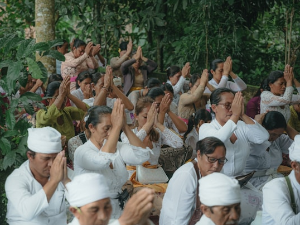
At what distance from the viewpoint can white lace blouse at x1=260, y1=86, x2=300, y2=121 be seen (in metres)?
7.41

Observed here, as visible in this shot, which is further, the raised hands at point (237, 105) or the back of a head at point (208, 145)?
the raised hands at point (237, 105)

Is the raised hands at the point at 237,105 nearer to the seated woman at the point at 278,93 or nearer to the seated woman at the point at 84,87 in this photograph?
the seated woman at the point at 278,93

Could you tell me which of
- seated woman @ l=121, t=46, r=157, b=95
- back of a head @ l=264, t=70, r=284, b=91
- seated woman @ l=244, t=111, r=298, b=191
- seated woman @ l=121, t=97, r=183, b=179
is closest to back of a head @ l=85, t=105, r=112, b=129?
seated woman @ l=121, t=97, r=183, b=179

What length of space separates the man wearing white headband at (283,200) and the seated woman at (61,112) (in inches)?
107

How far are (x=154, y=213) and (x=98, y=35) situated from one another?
7119mm

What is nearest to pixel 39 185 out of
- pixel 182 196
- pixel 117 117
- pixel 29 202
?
pixel 29 202

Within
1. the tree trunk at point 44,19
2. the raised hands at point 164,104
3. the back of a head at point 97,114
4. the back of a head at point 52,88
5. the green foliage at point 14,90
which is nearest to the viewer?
the green foliage at point 14,90

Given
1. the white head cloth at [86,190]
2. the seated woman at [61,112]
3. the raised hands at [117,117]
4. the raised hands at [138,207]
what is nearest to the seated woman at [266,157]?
the raised hands at [117,117]

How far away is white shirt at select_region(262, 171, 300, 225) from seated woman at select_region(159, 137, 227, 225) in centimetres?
53

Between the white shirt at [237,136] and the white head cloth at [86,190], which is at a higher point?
the white head cloth at [86,190]

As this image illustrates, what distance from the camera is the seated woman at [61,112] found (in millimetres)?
→ 6199

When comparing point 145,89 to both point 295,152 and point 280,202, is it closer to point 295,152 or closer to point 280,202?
point 295,152

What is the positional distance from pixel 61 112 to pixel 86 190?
3.02 meters

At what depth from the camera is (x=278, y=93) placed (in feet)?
24.9
